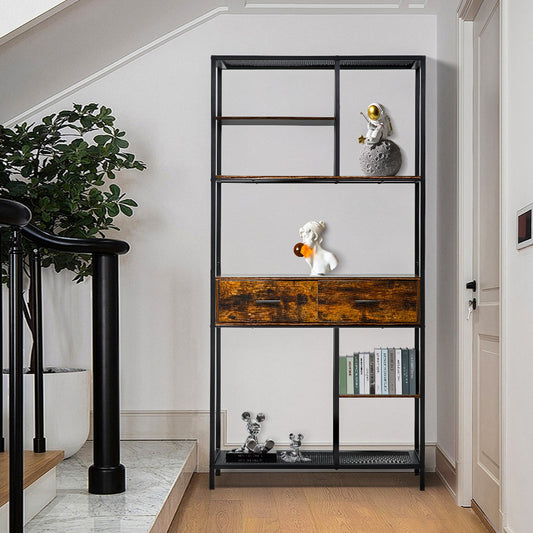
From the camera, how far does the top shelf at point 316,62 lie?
3.56 meters

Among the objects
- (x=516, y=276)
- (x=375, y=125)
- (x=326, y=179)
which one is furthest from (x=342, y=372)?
(x=516, y=276)

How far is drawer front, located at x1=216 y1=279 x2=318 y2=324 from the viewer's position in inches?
139

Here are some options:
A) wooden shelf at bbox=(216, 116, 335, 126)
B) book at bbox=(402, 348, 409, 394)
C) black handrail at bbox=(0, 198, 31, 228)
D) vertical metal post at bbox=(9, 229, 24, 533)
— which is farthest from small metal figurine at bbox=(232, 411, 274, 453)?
black handrail at bbox=(0, 198, 31, 228)

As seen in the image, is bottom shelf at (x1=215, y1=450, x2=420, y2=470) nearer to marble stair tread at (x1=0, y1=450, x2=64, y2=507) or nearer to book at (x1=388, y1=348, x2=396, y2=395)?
book at (x1=388, y1=348, x2=396, y2=395)

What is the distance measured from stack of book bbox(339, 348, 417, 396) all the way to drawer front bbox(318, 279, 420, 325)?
189 millimetres

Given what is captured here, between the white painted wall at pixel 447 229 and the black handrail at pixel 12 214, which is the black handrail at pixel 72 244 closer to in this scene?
the black handrail at pixel 12 214

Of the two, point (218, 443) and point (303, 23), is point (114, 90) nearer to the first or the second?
point (303, 23)

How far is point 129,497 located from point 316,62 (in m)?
2.08

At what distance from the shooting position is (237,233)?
13.0ft

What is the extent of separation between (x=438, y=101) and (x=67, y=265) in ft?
6.46

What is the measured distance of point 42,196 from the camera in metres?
3.35

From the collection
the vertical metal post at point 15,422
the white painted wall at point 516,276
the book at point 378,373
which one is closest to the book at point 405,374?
the book at point 378,373

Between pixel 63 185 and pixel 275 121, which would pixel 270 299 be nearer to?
pixel 275 121

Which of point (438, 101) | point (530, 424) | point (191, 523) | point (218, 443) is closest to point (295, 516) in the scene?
point (191, 523)
